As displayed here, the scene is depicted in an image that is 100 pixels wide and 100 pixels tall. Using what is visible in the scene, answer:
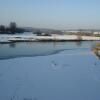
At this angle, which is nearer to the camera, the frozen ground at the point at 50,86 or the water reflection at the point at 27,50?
Result: the frozen ground at the point at 50,86

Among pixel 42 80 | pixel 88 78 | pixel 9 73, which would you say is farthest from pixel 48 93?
pixel 9 73

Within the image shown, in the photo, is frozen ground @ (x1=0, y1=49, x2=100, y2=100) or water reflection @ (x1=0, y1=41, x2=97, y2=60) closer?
frozen ground @ (x1=0, y1=49, x2=100, y2=100)

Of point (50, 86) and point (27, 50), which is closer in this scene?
point (50, 86)

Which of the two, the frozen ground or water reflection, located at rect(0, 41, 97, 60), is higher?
the frozen ground

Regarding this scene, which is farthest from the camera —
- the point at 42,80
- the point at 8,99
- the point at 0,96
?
the point at 42,80

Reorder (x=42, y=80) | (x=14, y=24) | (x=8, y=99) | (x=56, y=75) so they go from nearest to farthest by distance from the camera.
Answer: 1. (x=8, y=99)
2. (x=42, y=80)
3. (x=56, y=75)
4. (x=14, y=24)

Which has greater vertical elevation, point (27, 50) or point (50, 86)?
point (50, 86)

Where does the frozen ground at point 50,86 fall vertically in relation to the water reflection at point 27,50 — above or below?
above

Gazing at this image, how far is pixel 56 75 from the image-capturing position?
349 inches

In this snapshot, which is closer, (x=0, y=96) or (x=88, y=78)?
(x=0, y=96)

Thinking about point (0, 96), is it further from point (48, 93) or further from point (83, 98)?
point (83, 98)

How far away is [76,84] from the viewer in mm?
7344

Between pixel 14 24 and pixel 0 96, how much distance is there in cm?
7987

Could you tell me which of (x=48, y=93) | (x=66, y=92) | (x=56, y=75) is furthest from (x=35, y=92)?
(x=56, y=75)
